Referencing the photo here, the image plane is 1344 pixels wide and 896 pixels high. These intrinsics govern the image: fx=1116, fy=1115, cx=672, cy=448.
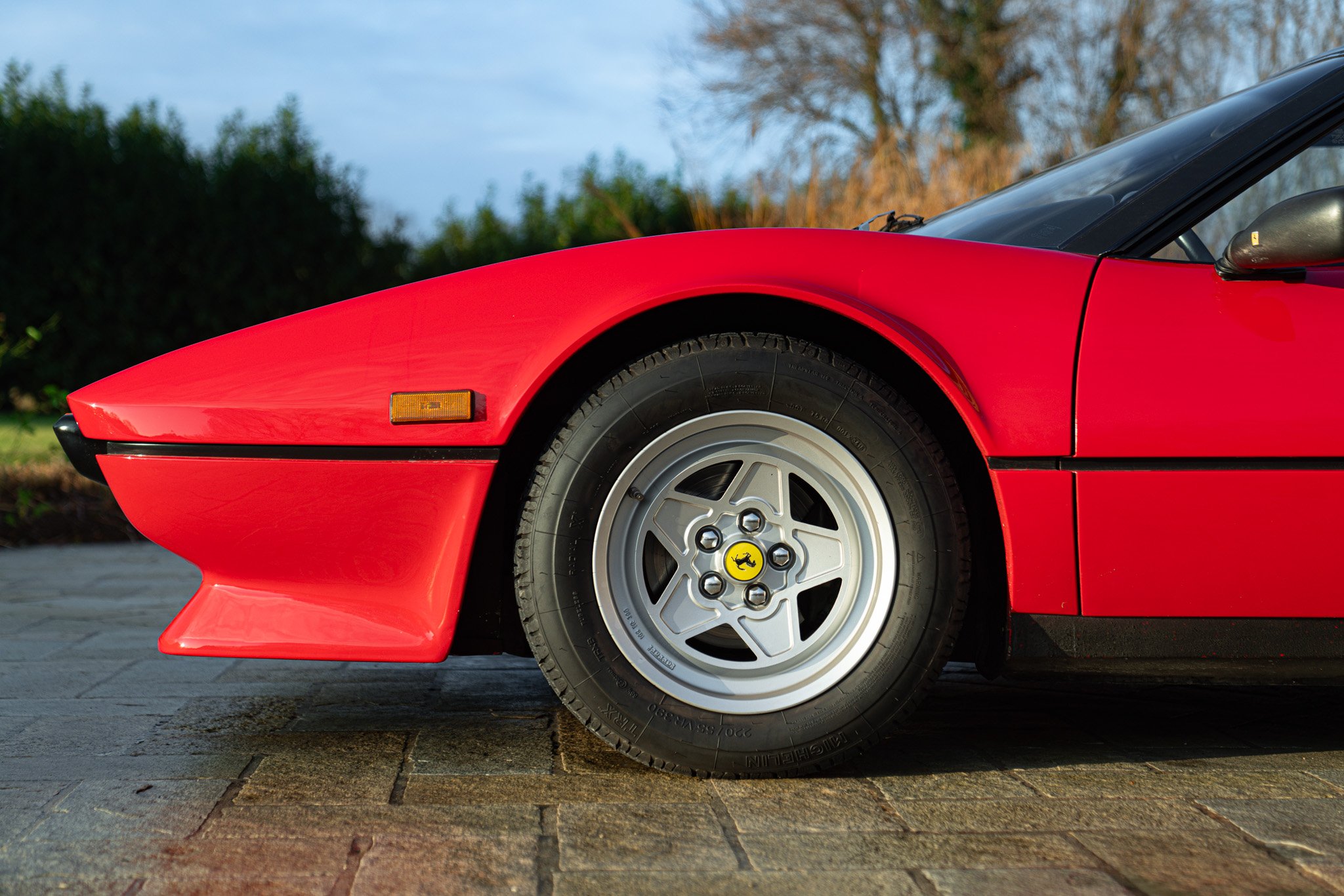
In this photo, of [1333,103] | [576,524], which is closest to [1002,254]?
[1333,103]

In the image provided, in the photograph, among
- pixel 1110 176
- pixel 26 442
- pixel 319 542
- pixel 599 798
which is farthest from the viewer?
pixel 26 442

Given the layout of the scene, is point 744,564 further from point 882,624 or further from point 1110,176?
point 1110,176

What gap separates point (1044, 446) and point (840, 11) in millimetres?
20715

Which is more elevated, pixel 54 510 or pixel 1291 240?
pixel 1291 240

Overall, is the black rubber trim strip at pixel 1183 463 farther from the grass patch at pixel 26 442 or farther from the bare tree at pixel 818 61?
the bare tree at pixel 818 61

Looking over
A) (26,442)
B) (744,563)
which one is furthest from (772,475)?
(26,442)

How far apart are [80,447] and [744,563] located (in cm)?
121

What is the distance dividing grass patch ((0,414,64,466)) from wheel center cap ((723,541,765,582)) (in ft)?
10.4

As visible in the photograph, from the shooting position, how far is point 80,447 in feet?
6.59

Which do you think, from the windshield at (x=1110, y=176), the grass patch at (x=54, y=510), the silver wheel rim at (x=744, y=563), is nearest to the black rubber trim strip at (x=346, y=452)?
the silver wheel rim at (x=744, y=563)

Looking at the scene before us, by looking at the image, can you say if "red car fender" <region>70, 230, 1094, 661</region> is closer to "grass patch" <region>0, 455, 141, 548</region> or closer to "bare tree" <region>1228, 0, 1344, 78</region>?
"grass patch" <region>0, 455, 141, 548</region>

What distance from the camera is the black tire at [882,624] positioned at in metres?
1.89

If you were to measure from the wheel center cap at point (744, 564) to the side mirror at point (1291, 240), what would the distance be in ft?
3.09

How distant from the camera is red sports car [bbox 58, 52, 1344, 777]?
1875mm
